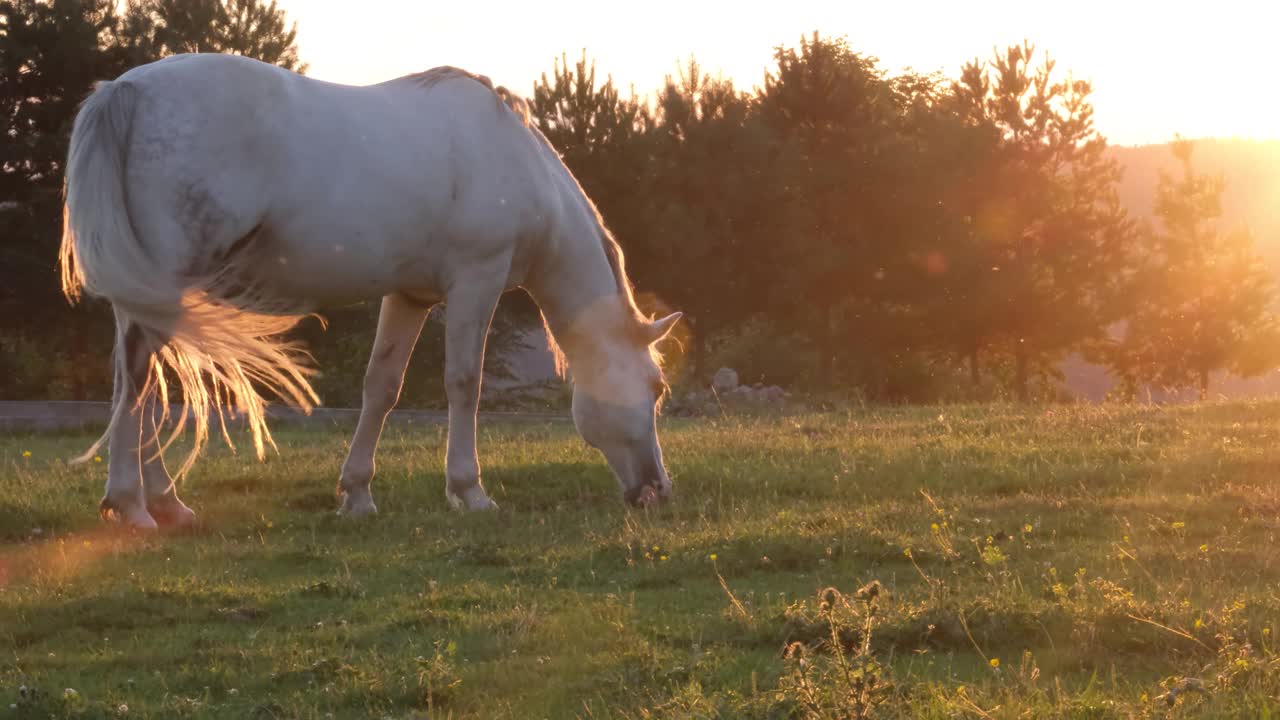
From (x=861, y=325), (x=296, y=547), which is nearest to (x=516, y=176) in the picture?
(x=296, y=547)

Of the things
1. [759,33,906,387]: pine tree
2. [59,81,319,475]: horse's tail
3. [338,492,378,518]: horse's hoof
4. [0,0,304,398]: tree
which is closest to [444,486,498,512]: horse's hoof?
[338,492,378,518]: horse's hoof

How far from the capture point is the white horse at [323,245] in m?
7.44

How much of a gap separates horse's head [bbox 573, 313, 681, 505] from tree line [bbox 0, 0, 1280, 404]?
18718 millimetres

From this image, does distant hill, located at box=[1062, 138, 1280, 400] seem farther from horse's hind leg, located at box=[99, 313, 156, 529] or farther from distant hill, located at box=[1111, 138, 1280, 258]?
horse's hind leg, located at box=[99, 313, 156, 529]

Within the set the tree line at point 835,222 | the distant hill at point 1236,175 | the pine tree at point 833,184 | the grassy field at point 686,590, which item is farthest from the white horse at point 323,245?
the distant hill at point 1236,175

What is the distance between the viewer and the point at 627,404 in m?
9.55

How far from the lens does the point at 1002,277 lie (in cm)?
3484

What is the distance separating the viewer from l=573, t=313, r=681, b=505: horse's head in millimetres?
9438

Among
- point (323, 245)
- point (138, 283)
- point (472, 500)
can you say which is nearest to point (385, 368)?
point (472, 500)

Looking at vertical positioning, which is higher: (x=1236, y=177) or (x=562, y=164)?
(x=1236, y=177)

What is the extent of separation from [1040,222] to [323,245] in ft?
105

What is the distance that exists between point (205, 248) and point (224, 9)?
30316mm

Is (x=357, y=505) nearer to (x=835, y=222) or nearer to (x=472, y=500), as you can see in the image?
(x=472, y=500)

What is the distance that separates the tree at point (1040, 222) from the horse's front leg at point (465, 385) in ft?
90.3
